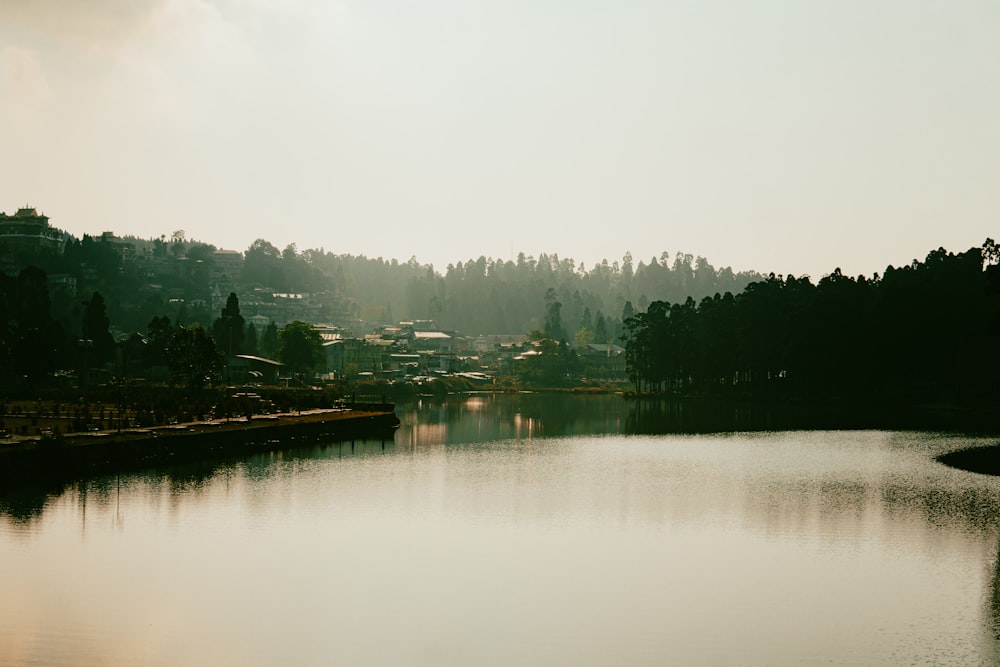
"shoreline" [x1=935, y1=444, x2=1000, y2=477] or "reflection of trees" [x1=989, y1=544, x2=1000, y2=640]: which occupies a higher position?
"shoreline" [x1=935, y1=444, x2=1000, y2=477]

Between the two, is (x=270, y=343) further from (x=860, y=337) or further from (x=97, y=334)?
(x=860, y=337)

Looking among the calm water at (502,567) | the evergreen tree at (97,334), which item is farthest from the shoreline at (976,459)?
the evergreen tree at (97,334)

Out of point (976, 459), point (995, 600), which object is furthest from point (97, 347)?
point (995, 600)

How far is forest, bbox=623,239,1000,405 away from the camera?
375ft

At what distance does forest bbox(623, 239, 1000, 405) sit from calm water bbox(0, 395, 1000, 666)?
59.1 meters

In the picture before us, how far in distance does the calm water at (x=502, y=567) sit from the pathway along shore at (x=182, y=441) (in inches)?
108

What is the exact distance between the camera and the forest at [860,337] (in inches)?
4498

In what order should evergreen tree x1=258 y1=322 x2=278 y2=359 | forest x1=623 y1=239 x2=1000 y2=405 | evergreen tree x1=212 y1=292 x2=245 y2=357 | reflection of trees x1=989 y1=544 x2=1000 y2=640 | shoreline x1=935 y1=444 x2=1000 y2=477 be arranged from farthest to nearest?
evergreen tree x1=258 y1=322 x2=278 y2=359
evergreen tree x1=212 y1=292 x2=245 y2=357
forest x1=623 y1=239 x2=1000 y2=405
shoreline x1=935 y1=444 x2=1000 y2=477
reflection of trees x1=989 y1=544 x2=1000 y2=640

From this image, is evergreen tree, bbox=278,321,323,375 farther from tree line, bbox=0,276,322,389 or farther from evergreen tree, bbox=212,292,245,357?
evergreen tree, bbox=212,292,245,357

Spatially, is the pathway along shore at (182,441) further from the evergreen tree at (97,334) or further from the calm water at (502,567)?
the evergreen tree at (97,334)

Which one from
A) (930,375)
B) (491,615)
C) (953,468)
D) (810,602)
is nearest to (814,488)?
(953,468)

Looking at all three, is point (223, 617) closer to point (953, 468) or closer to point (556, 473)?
point (556, 473)

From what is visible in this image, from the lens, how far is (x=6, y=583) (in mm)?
30156

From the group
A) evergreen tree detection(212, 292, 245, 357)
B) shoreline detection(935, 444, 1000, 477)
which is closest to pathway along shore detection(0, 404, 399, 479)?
shoreline detection(935, 444, 1000, 477)
